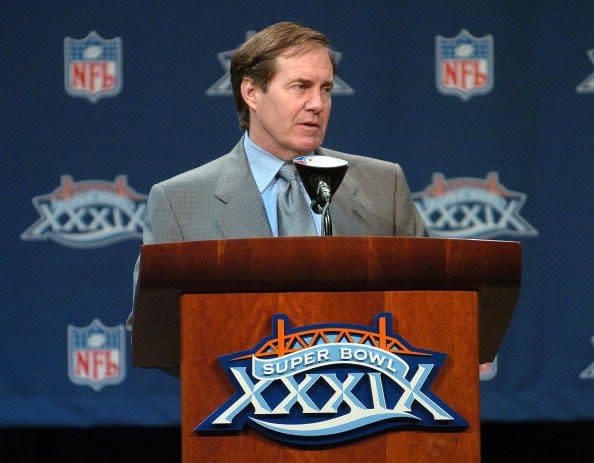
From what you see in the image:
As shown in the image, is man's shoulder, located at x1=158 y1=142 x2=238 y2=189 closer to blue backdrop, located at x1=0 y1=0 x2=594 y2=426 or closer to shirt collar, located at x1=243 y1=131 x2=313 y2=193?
shirt collar, located at x1=243 y1=131 x2=313 y2=193

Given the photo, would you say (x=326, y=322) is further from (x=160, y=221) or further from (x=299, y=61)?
(x=299, y=61)

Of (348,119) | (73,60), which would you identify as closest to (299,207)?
(348,119)

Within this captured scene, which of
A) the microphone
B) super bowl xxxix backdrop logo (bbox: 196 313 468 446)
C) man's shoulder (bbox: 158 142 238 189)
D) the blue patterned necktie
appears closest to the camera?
super bowl xxxix backdrop logo (bbox: 196 313 468 446)

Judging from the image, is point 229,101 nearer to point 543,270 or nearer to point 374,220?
point 543,270

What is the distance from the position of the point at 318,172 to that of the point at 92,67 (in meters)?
1.96

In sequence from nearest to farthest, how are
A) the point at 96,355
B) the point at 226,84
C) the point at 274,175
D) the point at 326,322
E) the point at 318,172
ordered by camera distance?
the point at 326,322
the point at 318,172
the point at 274,175
the point at 96,355
the point at 226,84

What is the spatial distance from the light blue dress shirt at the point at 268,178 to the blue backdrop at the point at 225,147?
48.3 inches

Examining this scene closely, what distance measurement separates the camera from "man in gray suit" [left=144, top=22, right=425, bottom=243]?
2.22m

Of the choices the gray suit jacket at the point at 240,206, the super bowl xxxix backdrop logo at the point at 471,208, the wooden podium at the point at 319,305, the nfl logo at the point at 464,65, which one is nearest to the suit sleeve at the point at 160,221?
the gray suit jacket at the point at 240,206

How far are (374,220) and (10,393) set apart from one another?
1.69 m

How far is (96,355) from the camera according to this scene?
3490 mm

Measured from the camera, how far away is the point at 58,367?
352 cm

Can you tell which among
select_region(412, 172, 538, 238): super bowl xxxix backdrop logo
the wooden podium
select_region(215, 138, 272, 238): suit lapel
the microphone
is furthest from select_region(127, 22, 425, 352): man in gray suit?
select_region(412, 172, 538, 238): super bowl xxxix backdrop logo

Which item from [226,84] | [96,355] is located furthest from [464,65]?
[96,355]
